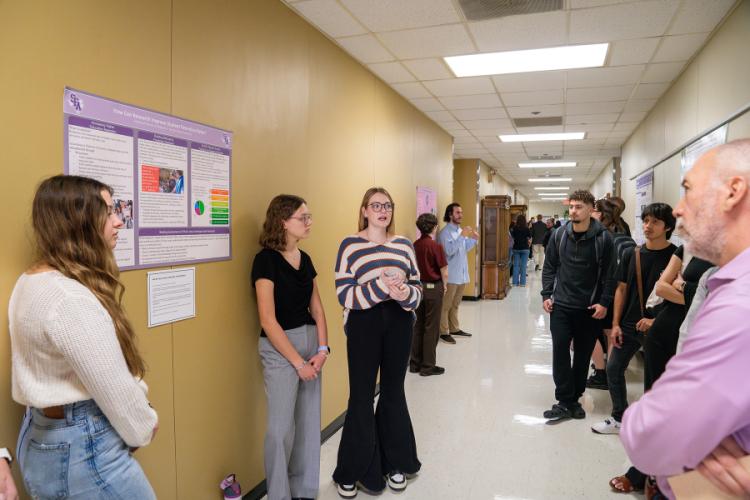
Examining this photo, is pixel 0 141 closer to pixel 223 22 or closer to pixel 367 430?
pixel 223 22

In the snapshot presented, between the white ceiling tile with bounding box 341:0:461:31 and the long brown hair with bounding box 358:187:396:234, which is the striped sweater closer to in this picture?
the long brown hair with bounding box 358:187:396:234

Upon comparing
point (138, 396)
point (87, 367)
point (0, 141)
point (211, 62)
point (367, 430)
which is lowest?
point (367, 430)

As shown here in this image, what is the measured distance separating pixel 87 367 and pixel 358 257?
5.33 feet

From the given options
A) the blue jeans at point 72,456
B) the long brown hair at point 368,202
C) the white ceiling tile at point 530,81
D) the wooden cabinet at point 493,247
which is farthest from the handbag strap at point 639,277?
the wooden cabinet at point 493,247

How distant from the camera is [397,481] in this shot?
282 centimetres

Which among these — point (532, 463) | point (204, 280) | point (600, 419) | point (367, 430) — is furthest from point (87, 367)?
point (600, 419)

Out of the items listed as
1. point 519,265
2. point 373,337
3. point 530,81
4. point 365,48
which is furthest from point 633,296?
point 519,265

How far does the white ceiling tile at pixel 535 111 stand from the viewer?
5719 mm

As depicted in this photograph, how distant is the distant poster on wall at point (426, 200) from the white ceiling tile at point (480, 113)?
1035 mm

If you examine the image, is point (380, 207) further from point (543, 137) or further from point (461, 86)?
point (543, 137)

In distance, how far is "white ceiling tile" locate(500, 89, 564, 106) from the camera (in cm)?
511

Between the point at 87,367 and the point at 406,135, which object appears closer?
the point at 87,367

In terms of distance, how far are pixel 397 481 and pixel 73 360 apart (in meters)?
2.12

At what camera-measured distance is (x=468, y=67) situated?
170 inches
